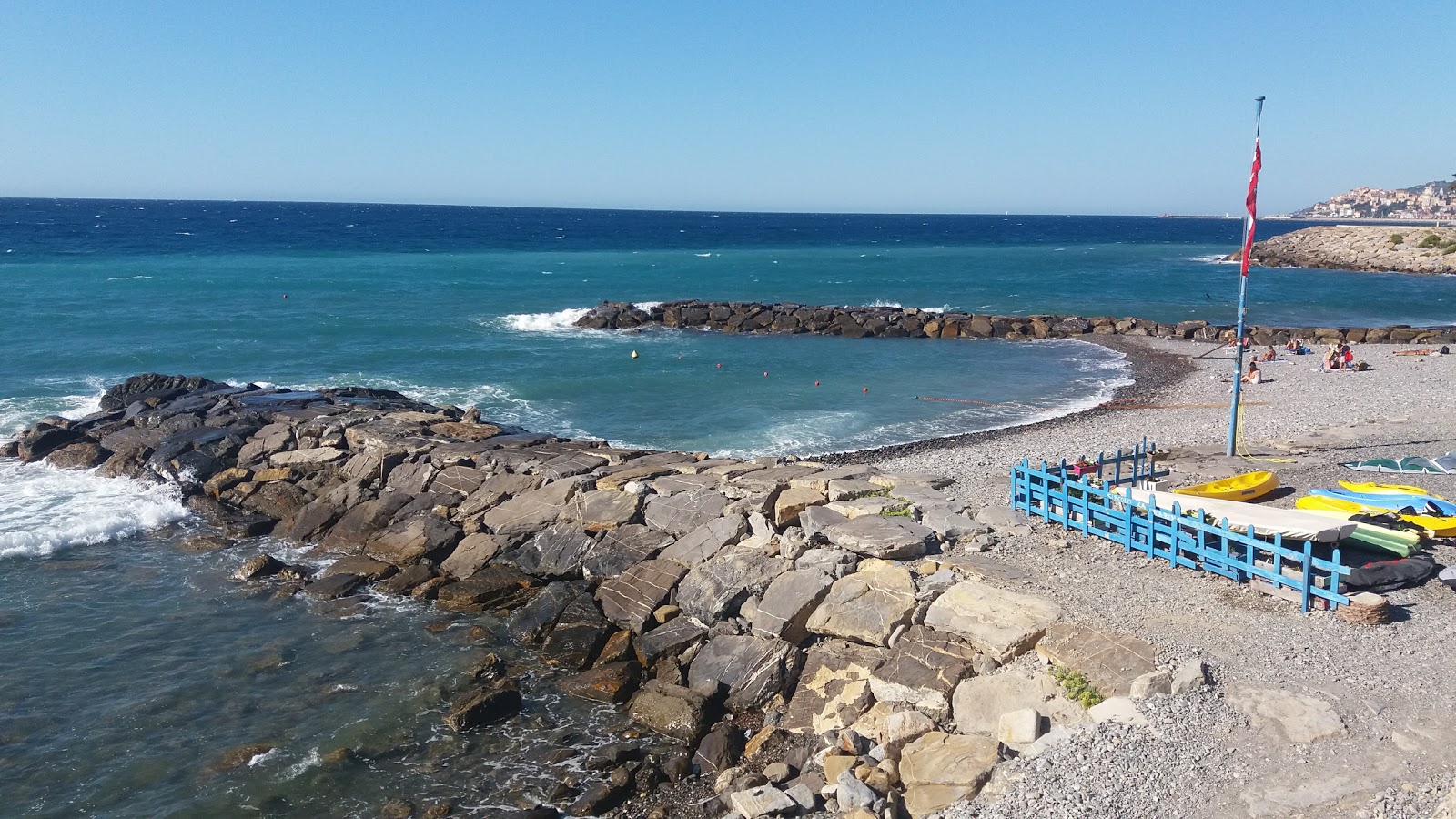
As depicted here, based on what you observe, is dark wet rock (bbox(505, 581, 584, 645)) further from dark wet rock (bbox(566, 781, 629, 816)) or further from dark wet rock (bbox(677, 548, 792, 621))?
dark wet rock (bbox(566, 781, 629, 816))

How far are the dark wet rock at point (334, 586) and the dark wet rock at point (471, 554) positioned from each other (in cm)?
135

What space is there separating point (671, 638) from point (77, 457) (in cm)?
1630

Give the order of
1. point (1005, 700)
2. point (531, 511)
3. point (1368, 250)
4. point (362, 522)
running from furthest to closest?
point (1368, 250)
point (362, 522)
point (531, 511)
point (1005, 700)

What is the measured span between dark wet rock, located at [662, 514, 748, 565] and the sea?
8.97 feet

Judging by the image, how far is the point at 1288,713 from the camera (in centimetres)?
834

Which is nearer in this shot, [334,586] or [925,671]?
[925,671]

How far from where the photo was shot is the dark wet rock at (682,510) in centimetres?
1446

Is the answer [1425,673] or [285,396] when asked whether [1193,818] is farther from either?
[285,396]

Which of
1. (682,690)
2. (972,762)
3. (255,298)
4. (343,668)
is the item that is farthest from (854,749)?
(255,298)

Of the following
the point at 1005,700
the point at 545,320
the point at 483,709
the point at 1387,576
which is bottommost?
the point at 483,709

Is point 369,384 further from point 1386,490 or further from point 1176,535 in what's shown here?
point 1386,490

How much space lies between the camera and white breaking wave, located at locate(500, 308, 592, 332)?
147 ft

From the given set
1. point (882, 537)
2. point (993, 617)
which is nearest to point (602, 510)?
point (882, 537)

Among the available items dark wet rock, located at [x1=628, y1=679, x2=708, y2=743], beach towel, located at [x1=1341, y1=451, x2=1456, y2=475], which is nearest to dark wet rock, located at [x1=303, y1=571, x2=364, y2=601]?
dark wet rock, located at [x1=628, y1=679, x2=708, y2=743]
